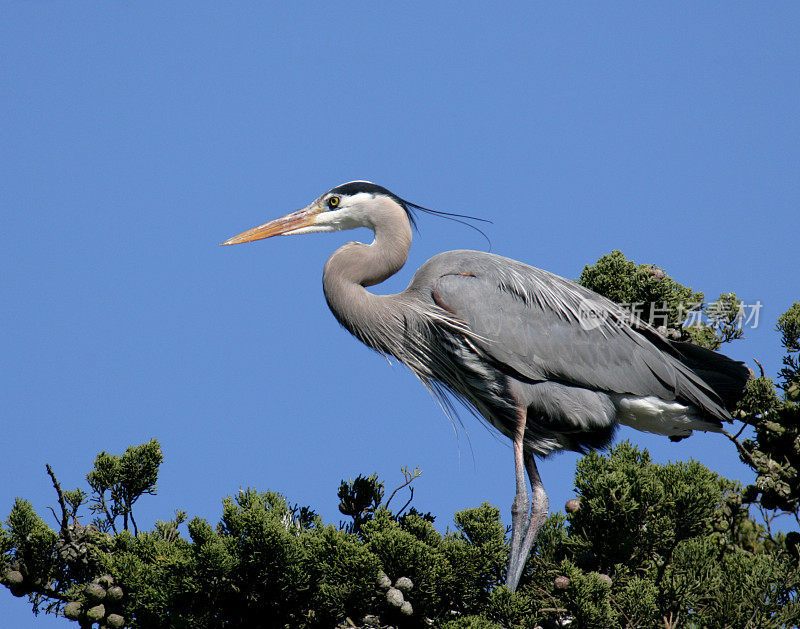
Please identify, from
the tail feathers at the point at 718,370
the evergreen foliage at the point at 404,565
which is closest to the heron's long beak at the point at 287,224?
the evergreen foliage at the point at 404,565

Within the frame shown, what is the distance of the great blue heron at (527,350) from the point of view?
5.70m

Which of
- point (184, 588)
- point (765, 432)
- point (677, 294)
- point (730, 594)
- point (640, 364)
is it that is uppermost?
point (677, 294)

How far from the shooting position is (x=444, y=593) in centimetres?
439

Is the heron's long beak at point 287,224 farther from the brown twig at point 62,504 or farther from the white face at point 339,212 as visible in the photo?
the brown twig at point 62,504

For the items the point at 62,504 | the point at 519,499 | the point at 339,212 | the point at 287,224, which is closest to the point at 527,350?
the point at 519,499

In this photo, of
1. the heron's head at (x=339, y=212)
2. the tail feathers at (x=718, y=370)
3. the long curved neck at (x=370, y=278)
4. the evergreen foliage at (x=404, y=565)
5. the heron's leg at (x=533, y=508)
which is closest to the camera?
the evergreen foliage at (x=404, y=565)

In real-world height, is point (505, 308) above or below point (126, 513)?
above

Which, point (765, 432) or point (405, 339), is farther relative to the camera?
point (405, 339)

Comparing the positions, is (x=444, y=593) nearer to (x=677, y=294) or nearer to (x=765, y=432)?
(x=765, y=432)

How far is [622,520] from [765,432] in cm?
187

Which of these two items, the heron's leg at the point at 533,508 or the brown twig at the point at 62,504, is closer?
the brown twig at the point at 62,504

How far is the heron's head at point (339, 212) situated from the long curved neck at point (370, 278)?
0.27 feet

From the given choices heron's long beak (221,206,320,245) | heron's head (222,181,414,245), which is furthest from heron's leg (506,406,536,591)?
heron's long beak (221,206,320,245)

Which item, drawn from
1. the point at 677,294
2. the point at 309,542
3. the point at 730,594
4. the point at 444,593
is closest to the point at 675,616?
the point at 730,594
